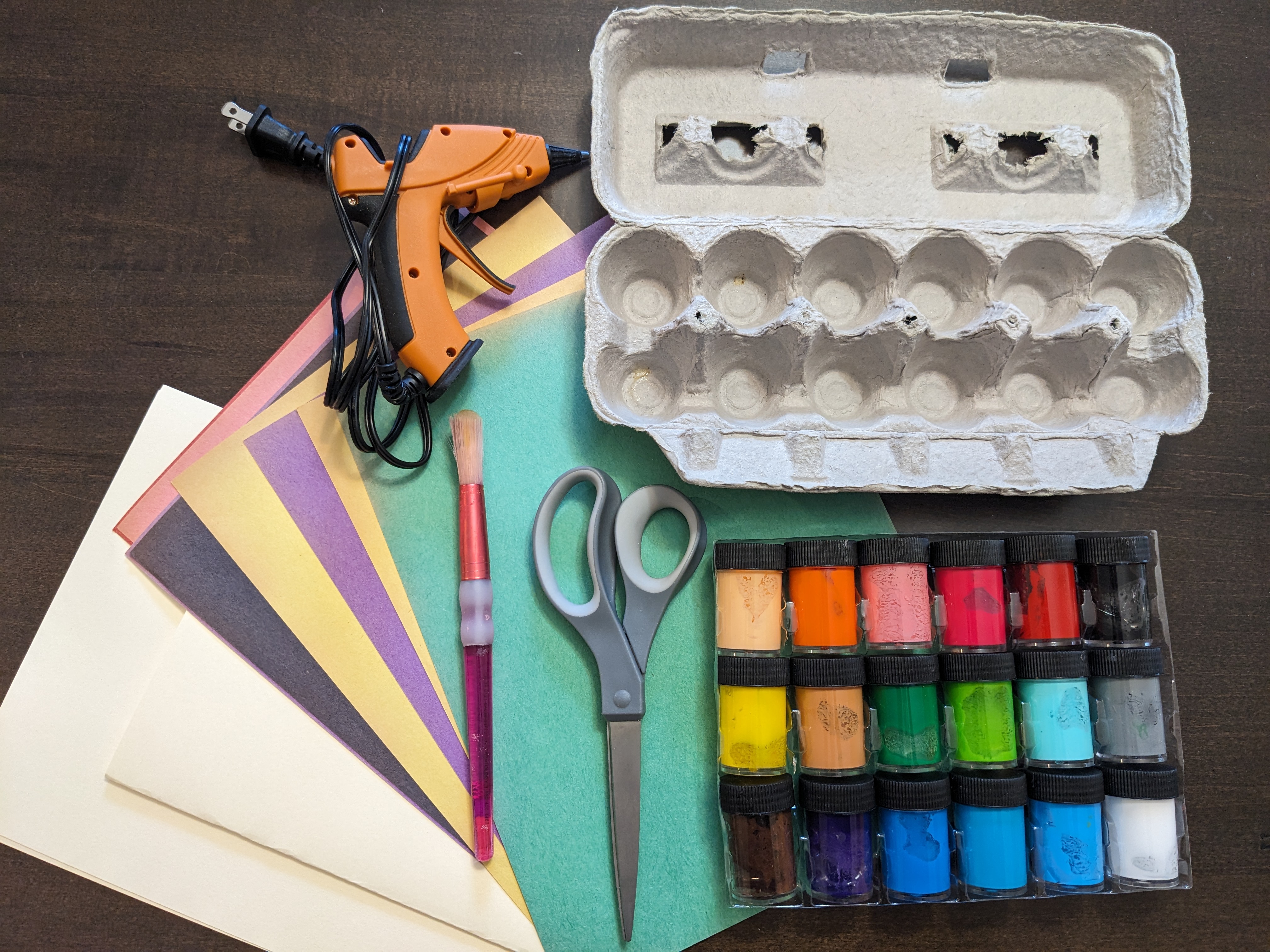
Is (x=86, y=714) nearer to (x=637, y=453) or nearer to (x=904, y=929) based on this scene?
(x=637, y=453)

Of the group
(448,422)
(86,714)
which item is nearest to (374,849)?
(86,714)

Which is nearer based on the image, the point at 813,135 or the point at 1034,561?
the point at 1034,561

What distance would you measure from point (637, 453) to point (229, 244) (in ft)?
1.89

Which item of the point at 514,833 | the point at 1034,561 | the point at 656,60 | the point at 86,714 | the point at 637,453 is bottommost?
the point at 514,833

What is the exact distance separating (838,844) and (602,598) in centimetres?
36

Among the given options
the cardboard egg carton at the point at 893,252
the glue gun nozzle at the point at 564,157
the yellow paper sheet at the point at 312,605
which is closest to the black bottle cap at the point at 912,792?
the cardboard egg carton at the point at 893,252

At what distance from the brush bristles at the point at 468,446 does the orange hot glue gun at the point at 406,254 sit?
0.12 feet

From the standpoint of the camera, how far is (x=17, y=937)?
0.86 metres

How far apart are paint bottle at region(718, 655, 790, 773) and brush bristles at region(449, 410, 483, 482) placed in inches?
13.9

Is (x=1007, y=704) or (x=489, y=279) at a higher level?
(x=489, y=279)

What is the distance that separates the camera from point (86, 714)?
2.92 feet

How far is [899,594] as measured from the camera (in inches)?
33.1

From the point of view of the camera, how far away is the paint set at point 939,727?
826mm

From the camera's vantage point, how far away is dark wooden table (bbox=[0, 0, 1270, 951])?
3.02ft
